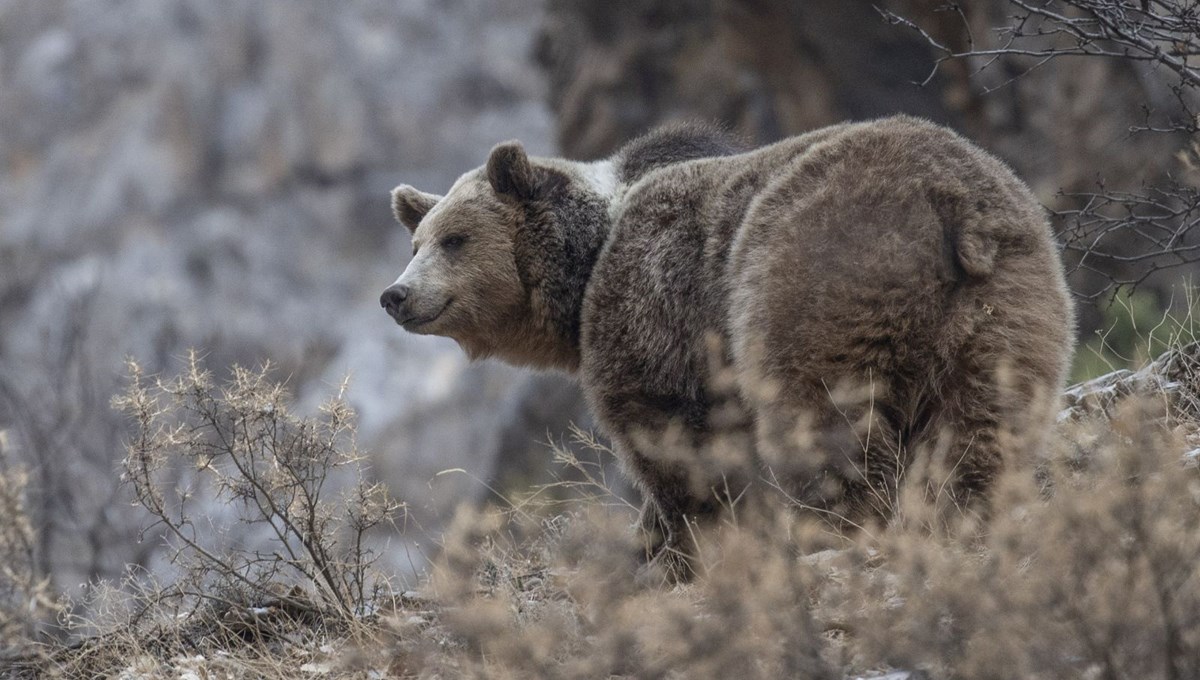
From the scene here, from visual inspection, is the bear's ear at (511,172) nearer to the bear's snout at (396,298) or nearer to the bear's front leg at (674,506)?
the bear's snout at (396,298)

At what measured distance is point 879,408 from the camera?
4.88 m

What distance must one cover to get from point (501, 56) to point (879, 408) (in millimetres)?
43047

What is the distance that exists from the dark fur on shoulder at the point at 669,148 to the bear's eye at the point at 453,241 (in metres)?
0.83

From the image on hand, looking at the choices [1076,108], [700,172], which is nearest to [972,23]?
[1076,108]

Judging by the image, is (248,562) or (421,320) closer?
(248,562)

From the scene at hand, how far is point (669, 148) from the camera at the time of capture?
6.47m

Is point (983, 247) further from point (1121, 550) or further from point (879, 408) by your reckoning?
point (1121, 550)

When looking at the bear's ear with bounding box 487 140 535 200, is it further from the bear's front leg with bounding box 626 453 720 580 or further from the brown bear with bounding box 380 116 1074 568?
the bear's front leg with bounding box 626 453 720 580

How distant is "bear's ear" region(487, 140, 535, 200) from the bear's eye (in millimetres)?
286

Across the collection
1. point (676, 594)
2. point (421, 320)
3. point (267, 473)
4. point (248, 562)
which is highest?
point (421, 320)

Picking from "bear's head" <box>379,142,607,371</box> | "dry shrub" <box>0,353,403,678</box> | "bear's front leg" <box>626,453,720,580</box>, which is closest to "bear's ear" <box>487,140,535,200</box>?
"bear's head" <box>379,142,607,371</box>

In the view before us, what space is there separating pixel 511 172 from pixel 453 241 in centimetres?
44

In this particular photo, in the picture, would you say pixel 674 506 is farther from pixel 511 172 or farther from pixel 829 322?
pixel 511 172

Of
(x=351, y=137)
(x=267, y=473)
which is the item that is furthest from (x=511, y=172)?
(x=351, y=137)
